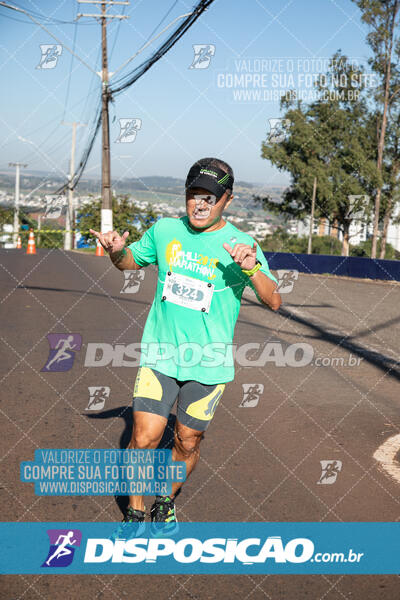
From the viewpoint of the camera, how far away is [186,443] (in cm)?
361

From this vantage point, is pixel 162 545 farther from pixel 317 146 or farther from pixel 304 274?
pixel 317 146

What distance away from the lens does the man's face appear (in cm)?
337

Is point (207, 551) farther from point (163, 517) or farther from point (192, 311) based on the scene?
point (192, 311)

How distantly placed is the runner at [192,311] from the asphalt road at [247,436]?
56 cm

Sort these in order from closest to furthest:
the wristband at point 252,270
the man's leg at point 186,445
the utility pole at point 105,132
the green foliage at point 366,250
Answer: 1. the wristband at point 252,270
2. the man's leg at point 186,445
3. the utility pole at point 105,132
4. the green foliage at point 366,250

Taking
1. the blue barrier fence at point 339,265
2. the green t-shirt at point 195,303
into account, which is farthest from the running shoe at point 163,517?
the blue barrier fence at point 339,265

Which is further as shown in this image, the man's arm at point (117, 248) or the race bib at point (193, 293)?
the man's arm at point (117, 248)

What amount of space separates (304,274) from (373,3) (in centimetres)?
1686

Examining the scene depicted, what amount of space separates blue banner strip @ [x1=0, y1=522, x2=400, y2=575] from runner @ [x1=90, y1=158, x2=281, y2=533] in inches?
6.0

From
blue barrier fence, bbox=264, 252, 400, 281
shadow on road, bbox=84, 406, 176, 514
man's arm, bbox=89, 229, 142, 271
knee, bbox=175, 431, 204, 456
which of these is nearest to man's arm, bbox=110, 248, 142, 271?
man's arm, bbox=89, 229, 142, 271

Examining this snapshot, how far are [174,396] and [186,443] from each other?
29 cm

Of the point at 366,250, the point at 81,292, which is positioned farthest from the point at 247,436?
the point at 366,250

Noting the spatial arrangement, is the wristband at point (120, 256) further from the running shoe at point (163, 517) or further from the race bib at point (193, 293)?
the running shoe at point (163, 517)

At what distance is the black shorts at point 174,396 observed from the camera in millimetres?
3477
